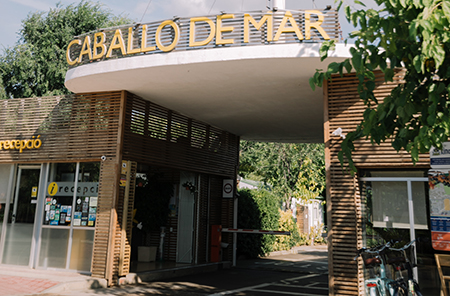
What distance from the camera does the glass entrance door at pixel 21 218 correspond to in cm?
1016

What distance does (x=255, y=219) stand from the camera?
15.9 meters

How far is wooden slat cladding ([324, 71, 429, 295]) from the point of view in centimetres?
716

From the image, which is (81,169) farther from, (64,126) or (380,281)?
(380,281)

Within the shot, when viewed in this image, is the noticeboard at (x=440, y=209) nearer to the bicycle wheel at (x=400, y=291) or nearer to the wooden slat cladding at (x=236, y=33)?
the bicycle wheel at (x=400, y=291)

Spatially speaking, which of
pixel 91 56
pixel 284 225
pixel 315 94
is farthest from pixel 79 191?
pixel 284 225

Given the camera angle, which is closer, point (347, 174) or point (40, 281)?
point (347, 174)

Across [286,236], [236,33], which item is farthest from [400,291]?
[286,236]

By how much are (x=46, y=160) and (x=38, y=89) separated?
17435 mm

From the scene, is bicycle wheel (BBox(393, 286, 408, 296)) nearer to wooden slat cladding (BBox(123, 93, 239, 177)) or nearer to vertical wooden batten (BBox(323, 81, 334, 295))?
vertical wooden batten (BBox(323, 81, 334, 295))

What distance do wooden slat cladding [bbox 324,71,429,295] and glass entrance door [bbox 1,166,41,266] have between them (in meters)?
7.35

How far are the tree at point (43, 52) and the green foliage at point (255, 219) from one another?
15.3 m

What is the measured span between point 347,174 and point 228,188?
6381mm

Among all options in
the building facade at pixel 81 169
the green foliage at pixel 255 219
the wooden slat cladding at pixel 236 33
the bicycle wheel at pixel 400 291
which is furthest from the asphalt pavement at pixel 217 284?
the wooden slat cladding at pixel 236 33

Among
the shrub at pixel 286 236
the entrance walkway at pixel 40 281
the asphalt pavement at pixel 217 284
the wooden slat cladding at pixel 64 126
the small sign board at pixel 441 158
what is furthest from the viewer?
the shrub at pixel 286 236
